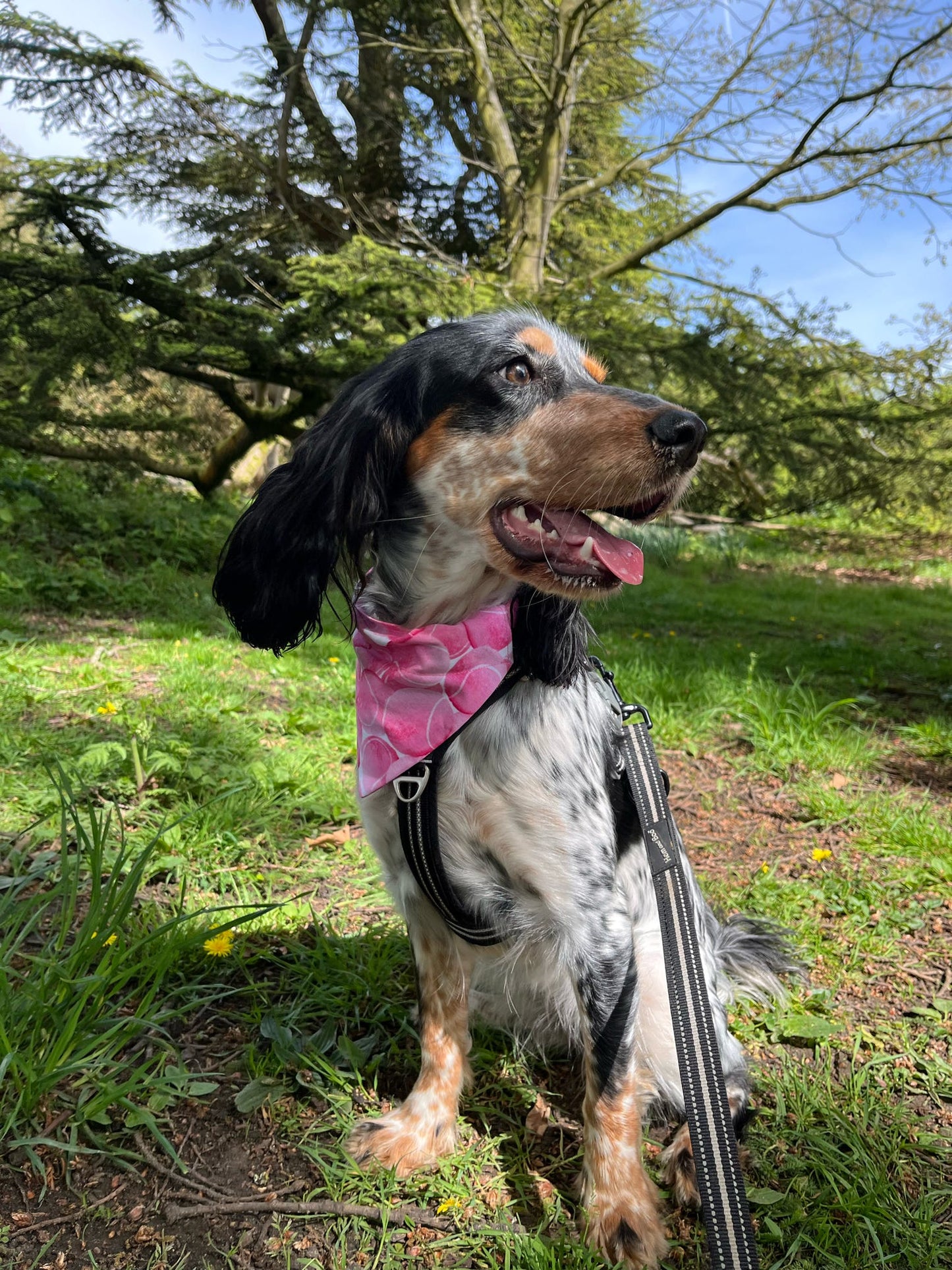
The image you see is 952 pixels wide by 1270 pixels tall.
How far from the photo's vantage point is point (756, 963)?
2240 millimetres

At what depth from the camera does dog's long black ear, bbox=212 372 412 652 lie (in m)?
1.83

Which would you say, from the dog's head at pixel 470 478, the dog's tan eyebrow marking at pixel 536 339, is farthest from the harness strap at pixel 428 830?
the dog's tan eyebrow marking at pixel 536 339

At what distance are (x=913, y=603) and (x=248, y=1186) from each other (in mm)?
8620

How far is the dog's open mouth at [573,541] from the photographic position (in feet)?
5.37

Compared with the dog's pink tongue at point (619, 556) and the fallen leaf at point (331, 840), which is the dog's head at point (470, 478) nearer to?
the dog's pink tongue at point (619, 556)

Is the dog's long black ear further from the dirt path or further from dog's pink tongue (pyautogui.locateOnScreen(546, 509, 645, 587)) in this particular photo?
the dirt path

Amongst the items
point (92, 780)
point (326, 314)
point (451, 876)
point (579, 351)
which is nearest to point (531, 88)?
point (326, 314)

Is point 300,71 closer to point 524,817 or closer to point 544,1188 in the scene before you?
point 524,817

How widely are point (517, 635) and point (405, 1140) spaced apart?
3.81 ft

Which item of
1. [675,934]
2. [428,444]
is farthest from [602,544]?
[675,934]

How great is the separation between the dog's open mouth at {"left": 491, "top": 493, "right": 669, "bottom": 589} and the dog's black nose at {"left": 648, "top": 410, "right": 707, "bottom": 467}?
0.10 meters

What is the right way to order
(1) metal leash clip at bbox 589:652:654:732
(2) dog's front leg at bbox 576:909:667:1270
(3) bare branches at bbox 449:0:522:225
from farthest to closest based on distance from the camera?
(3) bare branches at bbox 449:0:522:225 < (1) metal leash clip at bbox 589:652:654:732 < (2) dog's front leg at bbox 576:909:667:1270

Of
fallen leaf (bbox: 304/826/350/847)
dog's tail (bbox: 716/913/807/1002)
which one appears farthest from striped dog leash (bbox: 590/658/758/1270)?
fallen leaf (bbox: 304/826/350/847)

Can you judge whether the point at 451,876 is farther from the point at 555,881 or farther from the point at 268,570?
the point at 268,570
